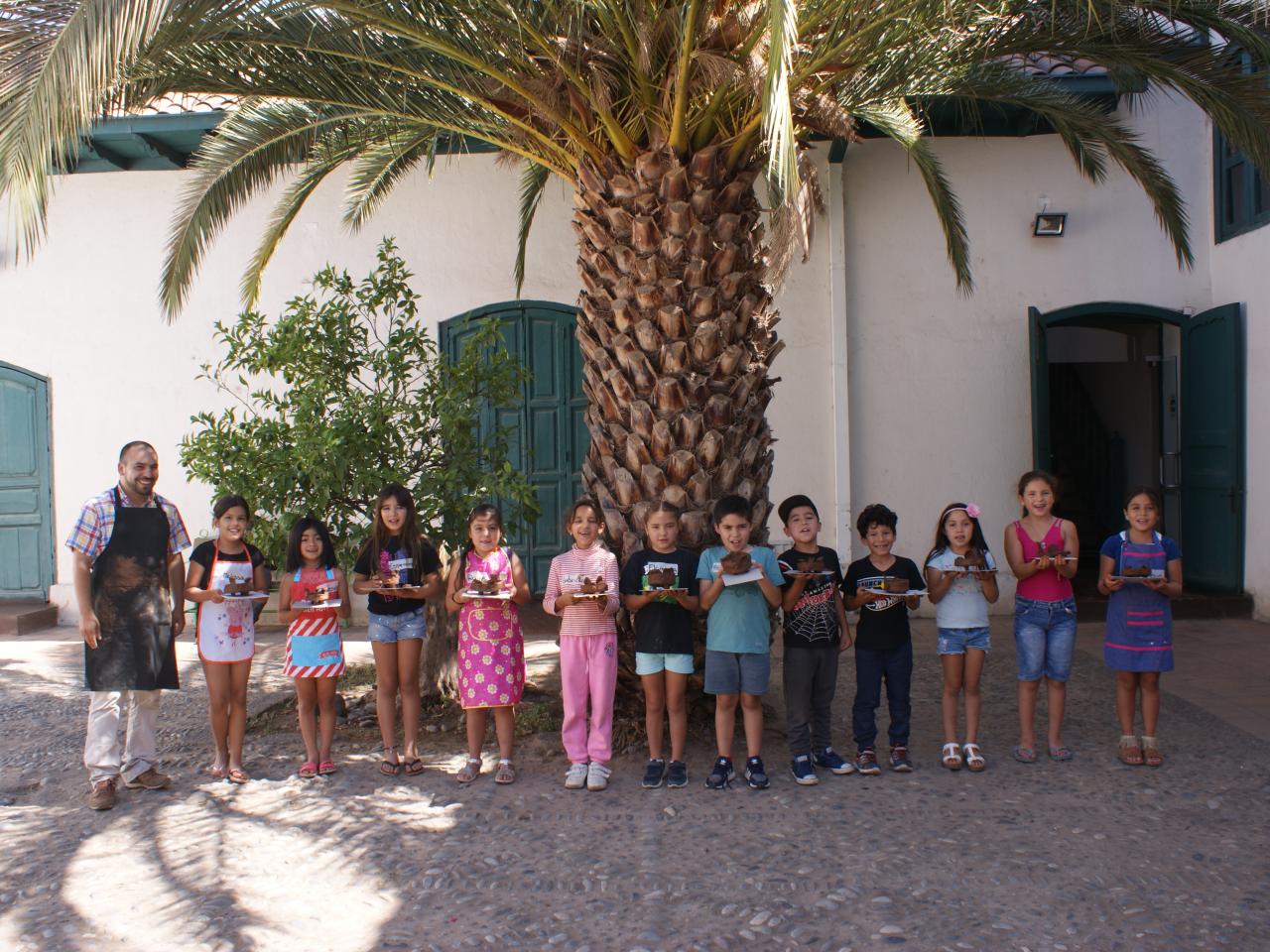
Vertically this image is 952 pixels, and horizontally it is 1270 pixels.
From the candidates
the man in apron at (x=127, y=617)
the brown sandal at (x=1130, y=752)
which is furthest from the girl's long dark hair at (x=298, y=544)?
the brown sandal at (x=1130, y=752)

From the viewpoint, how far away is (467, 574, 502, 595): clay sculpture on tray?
16.7ft

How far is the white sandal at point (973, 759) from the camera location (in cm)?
514

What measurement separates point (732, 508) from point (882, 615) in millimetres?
913

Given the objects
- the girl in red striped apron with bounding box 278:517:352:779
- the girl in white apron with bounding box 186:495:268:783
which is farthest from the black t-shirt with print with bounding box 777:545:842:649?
the girl in white apron with bounding box 186:495:268:783

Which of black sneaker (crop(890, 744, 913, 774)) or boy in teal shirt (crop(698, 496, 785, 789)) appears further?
black sneaker (crop(890, 744, 913, 774))

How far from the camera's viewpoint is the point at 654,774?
5039 millimetres

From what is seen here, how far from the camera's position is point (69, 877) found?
3998 mm

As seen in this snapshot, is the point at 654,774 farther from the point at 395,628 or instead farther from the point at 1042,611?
the point at 1042,611

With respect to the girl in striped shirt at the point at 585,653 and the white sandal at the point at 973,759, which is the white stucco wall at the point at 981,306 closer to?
the white sandal at the point at 973,759

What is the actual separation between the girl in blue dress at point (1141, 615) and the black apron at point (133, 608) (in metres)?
4.50

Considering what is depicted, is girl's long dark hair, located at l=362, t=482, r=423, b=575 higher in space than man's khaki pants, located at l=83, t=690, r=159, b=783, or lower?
higher

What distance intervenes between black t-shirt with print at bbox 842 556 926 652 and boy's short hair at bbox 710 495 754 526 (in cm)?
67

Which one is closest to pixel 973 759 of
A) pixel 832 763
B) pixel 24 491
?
pixel 832 763

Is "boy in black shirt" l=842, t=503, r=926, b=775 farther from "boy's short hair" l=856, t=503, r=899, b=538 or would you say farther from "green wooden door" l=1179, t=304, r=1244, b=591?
"green wooden door" l=1179, t=304, r=1244, b=591
